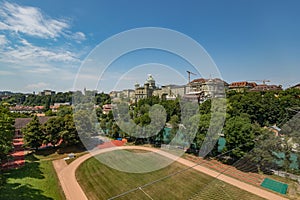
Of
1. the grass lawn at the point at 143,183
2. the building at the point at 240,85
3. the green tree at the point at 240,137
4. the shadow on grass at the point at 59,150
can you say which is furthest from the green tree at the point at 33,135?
the building at the point at 240,85

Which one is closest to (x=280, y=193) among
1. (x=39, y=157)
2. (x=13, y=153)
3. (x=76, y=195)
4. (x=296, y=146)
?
(x=296, y=146)

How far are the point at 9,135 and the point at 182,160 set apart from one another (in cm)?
873

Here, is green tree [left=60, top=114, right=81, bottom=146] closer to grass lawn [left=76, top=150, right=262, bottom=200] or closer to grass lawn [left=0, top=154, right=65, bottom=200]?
grass lawn [left=0, top=154, right=65, bottom=200]

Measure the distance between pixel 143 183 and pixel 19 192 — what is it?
4.72 metres

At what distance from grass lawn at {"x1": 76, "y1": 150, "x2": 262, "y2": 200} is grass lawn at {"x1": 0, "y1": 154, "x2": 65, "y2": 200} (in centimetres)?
108

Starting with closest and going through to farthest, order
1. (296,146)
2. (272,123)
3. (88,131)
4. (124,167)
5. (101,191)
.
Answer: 1. (101,191)
2. (296,146)
3. (124,167)
4. (88,131)
5. (272,123)

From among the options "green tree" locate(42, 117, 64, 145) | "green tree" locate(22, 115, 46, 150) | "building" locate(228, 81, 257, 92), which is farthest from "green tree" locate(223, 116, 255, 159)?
"building" locate(228, 81, 257, 92)

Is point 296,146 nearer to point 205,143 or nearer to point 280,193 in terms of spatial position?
point 280,193

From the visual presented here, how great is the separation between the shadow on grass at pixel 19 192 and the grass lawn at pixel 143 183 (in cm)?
161

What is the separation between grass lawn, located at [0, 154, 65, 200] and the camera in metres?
6.12

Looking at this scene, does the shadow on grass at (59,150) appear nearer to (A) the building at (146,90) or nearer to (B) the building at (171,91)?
(B) the building at (171,91)

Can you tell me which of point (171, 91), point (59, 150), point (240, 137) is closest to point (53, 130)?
point (59, 150)

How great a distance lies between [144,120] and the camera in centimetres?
1243

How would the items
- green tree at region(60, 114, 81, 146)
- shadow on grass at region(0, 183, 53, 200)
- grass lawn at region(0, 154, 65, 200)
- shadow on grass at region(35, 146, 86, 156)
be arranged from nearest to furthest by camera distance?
shadow on grass at region(0, 183, 53, 200), grass lawn at region(0, 154, 65, 200), shadow on grass at region(35, 146, 86, 156), green tree at region(60, 114, 81, 146)
